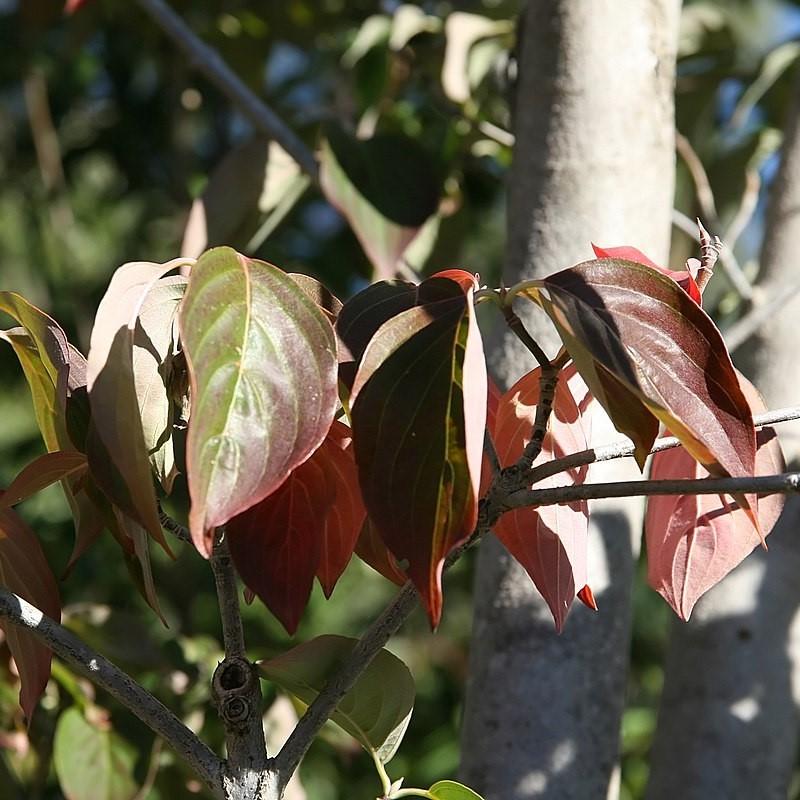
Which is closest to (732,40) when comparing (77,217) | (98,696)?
(98,696)

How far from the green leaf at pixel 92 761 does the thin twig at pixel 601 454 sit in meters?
0.54

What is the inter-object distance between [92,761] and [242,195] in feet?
1.37

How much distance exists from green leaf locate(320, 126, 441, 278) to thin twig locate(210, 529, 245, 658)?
0.38 m

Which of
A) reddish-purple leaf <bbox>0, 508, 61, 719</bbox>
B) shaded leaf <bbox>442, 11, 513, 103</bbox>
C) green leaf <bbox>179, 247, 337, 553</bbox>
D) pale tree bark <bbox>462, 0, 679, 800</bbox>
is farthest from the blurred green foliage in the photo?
green leaf <bbox>179, 247, 337, 553</bbox>

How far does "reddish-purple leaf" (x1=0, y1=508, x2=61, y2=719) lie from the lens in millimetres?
386

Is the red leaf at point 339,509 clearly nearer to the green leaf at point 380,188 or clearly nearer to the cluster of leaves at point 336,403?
the cluster of leaves at point 336,403

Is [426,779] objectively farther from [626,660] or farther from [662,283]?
[662,283]

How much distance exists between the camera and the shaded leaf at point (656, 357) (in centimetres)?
30

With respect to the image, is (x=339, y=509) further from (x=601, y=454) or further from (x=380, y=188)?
(x=380, y=188)

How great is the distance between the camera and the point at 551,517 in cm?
37

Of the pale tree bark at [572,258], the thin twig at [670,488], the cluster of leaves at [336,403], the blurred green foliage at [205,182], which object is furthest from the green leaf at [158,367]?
the blurred green foliage at [205,182]

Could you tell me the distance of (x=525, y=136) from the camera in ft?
2.06

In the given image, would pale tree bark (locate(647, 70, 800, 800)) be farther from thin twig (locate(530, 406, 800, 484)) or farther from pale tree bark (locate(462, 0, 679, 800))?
thin twig (locate(530, 406, 800, 484))

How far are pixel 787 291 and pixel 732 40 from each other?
562 millimetres
